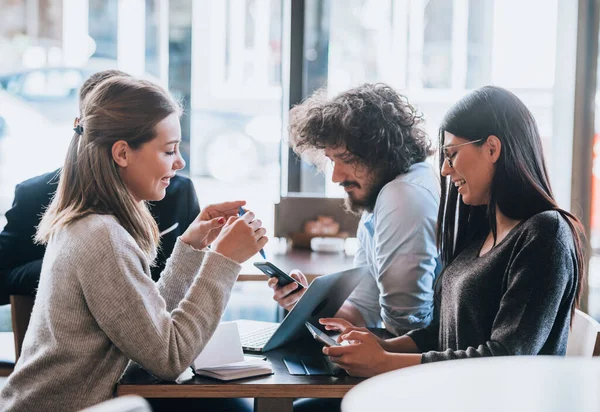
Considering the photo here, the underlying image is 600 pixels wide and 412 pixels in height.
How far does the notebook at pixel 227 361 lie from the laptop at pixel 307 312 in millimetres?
83

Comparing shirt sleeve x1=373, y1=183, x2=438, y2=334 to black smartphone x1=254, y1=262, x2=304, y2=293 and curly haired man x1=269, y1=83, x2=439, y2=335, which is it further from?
black smartphone x1=254, y1=262, x2=304, y2=293

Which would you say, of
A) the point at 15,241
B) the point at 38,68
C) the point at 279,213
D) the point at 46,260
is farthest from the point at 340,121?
the point at 38,68

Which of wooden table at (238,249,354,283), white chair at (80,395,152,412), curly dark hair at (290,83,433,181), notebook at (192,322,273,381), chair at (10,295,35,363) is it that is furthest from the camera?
wooden table at (238,249,354,283)

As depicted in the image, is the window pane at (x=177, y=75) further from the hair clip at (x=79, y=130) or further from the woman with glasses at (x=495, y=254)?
the hair clip at (x=79, y=130)

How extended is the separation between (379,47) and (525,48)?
2.92 ft

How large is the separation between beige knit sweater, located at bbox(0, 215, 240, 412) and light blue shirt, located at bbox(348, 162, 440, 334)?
25.3 inches

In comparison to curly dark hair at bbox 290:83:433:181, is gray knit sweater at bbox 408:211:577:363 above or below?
below

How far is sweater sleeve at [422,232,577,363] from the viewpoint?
58.7 inches

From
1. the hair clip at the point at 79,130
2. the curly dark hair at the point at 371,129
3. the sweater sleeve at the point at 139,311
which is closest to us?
the sweater sleeve at the point at 139,311

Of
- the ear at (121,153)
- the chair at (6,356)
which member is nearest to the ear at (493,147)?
the ear at (121,153)

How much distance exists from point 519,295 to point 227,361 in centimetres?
65

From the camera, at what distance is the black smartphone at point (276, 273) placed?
1837 mm

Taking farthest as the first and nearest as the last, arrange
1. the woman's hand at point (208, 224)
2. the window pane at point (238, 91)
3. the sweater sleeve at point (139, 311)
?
the window pane at point (238, 91) < the woman's hand at point (208, 224) < the sweater sleeve at point (139, 311)

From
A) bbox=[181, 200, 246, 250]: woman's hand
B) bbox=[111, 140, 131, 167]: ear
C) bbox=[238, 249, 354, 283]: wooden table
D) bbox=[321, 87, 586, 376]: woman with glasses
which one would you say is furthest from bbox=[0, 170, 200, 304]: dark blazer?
bbox=[321, 87, 586, 376]: woman with glasses
